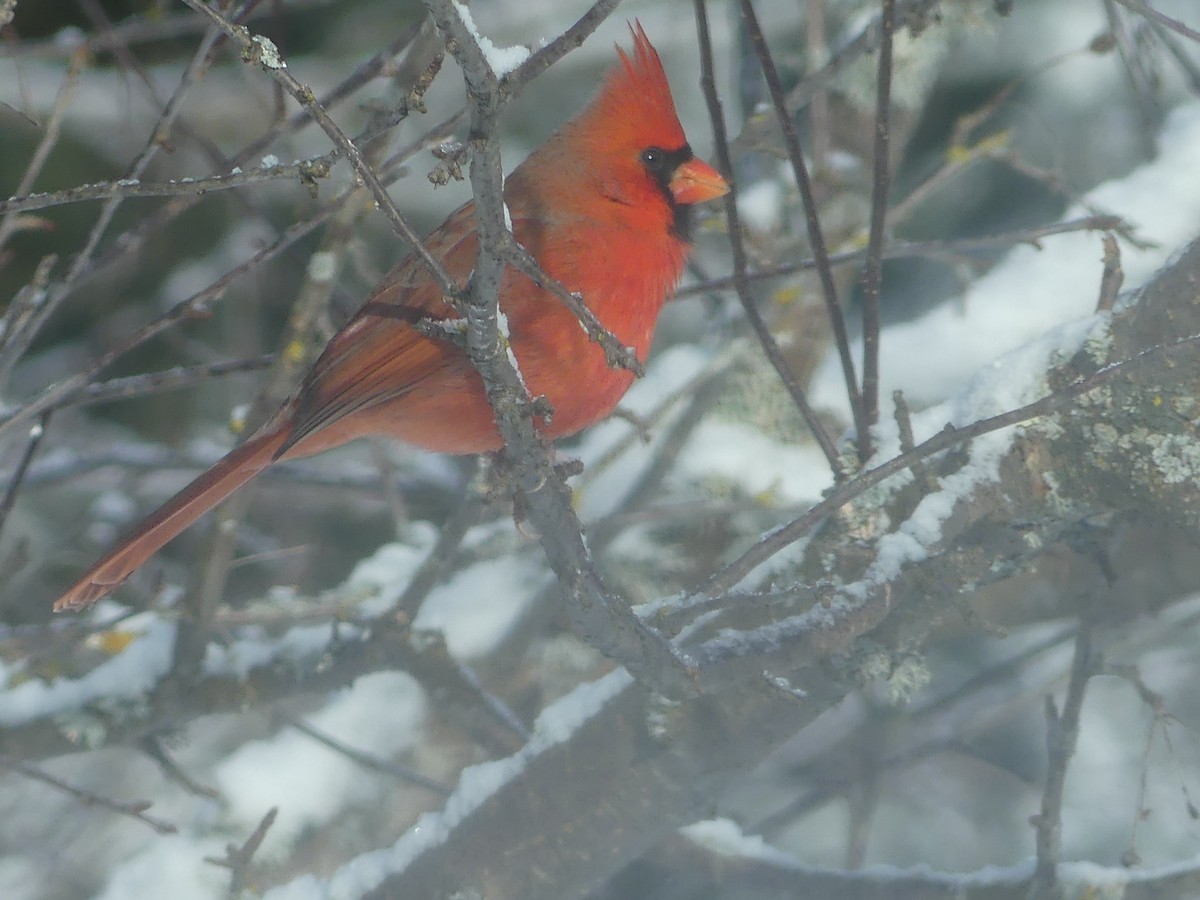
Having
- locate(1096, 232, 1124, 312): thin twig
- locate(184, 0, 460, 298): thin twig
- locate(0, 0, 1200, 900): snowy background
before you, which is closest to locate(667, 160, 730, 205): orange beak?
locate(0, 0, 1200, 900): snowy background

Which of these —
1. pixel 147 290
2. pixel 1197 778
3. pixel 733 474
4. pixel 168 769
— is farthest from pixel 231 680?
pixel 147 290

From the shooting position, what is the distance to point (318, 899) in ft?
7.16

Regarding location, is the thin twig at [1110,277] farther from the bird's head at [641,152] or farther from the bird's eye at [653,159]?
the bird's eye at [653,159]

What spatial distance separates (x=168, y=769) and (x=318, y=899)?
0.47 m

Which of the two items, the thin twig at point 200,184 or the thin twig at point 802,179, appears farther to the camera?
the thin twig at point 802,179

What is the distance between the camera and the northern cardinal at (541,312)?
204 cm

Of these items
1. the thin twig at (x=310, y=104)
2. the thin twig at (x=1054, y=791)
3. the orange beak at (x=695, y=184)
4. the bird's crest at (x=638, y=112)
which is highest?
the bird's crest at (x=638, y=112)

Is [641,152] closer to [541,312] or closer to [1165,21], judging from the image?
[541,312]

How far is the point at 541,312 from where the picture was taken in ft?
6.49

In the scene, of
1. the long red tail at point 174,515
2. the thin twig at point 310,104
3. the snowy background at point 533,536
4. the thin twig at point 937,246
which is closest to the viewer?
the thin twig at point 310,104

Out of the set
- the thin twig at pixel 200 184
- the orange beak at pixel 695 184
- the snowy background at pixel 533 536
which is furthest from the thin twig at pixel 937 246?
the thin twig at pixel 200 184

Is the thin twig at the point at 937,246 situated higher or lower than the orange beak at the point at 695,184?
lower

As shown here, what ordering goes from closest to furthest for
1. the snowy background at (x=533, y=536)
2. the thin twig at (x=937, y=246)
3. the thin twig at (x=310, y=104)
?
1. the thin twig at (x=310, y=104)
2. the thin twig at (x=937, y=246)
3. the snowy background at (x=533, y=536)

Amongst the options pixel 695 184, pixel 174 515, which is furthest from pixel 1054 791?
pixel 174 515
